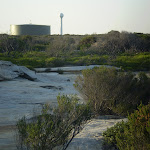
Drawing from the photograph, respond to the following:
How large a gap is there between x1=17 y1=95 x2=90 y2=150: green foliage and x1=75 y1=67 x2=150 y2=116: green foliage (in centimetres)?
237

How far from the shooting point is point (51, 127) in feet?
12.1

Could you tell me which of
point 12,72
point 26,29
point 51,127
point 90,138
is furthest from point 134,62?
point 26,29

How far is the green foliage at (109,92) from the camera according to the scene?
23.1 ft

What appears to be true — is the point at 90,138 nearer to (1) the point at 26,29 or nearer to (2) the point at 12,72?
(2) the point at 12,72

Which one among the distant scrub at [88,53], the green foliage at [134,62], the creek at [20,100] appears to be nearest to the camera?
the creek at [20,100]

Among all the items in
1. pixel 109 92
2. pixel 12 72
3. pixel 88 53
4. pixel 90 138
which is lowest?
pixel 90 138

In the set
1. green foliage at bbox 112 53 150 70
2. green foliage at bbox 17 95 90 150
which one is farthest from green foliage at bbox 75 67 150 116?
green foliage at bbox 112 53 150 70

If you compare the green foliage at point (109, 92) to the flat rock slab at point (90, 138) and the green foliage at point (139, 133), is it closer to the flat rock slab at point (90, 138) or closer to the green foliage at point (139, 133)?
the flat rock slab at point (90, 138)

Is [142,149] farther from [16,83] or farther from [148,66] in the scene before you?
[148,66]

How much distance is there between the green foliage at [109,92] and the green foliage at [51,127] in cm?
237

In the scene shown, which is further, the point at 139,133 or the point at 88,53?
the point at 88,53

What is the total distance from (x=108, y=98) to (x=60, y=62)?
540 inches

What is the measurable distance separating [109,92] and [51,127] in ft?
12.0

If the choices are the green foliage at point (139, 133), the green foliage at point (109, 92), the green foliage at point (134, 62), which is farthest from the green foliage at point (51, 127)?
the green foliage at point (134, 62)
